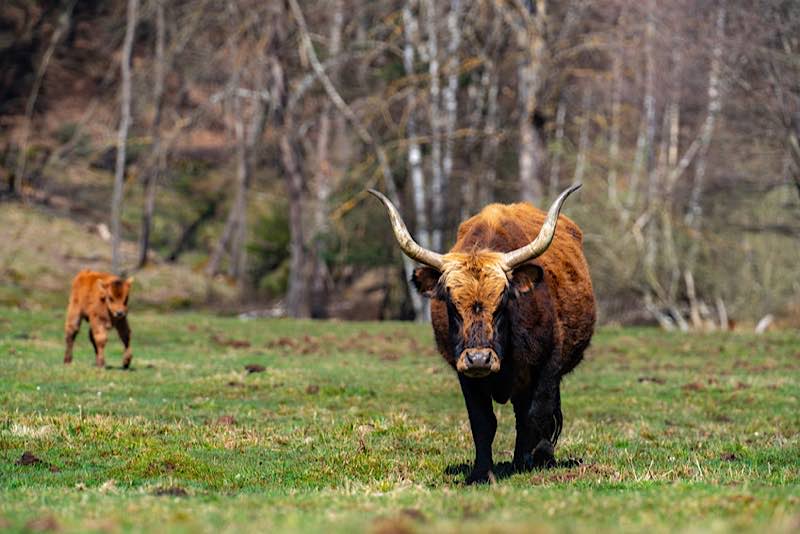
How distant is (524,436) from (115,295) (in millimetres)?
9830

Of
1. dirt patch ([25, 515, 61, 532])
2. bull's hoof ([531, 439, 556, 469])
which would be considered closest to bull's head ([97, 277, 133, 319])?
bull's hoof ([531, 439, 556, 469])

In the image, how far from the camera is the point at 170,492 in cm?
815

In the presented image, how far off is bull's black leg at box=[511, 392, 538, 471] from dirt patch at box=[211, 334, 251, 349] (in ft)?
46.5

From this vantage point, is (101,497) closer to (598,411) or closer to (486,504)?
(486,504)

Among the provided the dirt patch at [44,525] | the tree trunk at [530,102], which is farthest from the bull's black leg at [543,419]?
the tree trunk at [530,102]

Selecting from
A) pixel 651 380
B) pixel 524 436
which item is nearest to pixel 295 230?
pixel 651 380

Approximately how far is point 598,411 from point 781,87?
49.6 feet

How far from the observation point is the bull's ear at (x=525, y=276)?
972 cm

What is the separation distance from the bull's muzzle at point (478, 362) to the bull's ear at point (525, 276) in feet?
3.58

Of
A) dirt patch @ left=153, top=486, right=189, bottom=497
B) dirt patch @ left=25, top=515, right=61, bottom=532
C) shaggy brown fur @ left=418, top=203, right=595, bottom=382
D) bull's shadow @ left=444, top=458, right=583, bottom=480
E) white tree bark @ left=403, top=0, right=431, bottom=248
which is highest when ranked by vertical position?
white tree bark @ left=403, top=0, right=431, bottom=248

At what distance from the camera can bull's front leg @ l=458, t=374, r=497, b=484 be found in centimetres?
938

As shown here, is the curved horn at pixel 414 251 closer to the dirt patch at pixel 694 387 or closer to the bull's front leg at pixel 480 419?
the bull's front leg at pixel 480 419

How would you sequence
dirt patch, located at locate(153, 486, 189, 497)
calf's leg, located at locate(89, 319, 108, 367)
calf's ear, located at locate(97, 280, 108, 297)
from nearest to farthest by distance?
dirt patch, located at locate(153, 486, 189, 497)
calf's leg, located at locate(89, 319, 108, 367)
calf's ear, located at locate(97, 280, 108, 297)

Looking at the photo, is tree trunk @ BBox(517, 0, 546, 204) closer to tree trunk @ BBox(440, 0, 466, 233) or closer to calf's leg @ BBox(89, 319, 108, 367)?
tree trunk @ BBox(440, 0, 466, 233)
